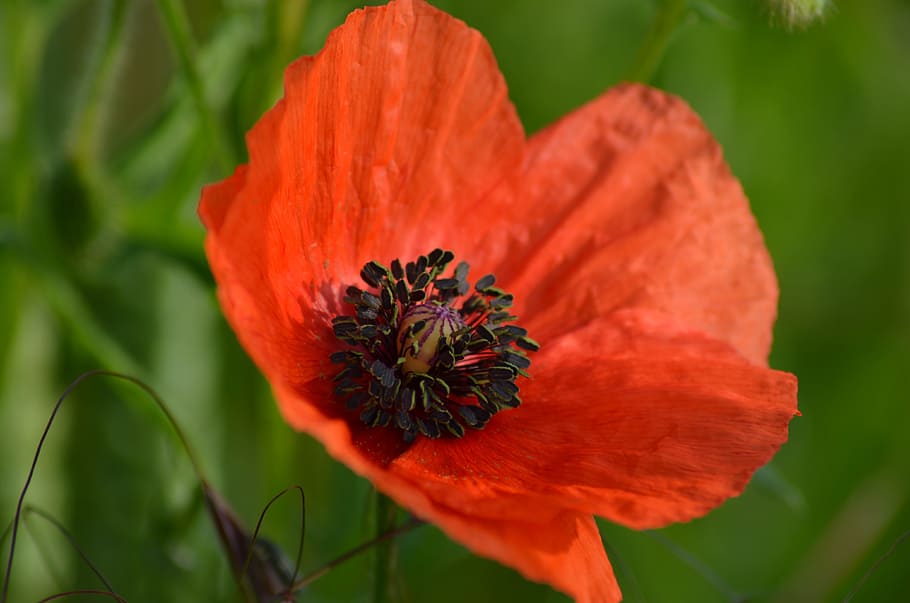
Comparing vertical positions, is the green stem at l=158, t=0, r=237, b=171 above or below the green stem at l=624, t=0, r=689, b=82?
below

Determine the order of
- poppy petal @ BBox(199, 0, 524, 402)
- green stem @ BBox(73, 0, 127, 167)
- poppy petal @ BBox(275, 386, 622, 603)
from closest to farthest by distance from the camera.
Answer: poppy petal @ BBox(275, 386, 622, 603)
poppy petal @ BBox(199, 0, 524, 402)
green stem @ BBox(73, 0, 127, 167)

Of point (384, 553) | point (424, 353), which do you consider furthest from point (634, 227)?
point (384, 553)

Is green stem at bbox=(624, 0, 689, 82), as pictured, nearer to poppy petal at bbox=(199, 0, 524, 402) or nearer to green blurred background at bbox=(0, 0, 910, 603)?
green blurred background at bbox=(0, 0, 910, 603)

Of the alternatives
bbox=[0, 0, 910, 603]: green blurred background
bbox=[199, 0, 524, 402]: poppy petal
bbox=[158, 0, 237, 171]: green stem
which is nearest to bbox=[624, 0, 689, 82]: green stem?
bbox=[0, 0, 910, 603]: green blurred background

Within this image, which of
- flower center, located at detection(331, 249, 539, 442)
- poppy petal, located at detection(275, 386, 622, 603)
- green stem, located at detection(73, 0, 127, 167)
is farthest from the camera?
green stem, located at detection(73, 0, 127, 167)

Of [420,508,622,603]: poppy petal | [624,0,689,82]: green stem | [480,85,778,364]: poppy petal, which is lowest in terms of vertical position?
[420,508,622,603]: poppy petal

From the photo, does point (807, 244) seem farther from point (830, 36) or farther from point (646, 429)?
point (646, 429)
